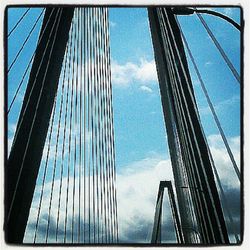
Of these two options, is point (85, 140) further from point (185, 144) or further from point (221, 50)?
point (221, 50)

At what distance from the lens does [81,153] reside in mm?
1871

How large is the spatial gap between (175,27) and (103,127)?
0.43 metres

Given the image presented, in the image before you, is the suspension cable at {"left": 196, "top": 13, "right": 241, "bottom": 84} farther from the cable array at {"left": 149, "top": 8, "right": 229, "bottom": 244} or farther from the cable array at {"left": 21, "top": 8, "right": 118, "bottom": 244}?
the cable array at {"left": 21, "top": 8, "right": 118, "bottom": 244}

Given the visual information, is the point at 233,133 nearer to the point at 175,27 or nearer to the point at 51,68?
the point at 175,27

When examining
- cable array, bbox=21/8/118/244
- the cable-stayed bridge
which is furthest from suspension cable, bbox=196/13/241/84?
cable array, bbox=21/8/118/244

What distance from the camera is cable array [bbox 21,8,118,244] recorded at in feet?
5.96

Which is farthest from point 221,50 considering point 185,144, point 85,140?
point 85,140

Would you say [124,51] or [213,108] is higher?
[124,51]

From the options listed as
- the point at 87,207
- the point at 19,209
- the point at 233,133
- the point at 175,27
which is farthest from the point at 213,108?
the point at 19,209

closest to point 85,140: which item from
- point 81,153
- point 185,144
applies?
point 81,153

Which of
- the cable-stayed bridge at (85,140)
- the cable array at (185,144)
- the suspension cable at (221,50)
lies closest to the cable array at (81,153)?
the cable-stayed bridge at (85,140)

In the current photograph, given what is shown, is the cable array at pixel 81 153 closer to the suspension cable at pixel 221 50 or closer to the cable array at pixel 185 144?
the cable array at pixel 185 144

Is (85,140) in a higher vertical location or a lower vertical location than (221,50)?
lower

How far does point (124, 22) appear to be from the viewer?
1.90m
